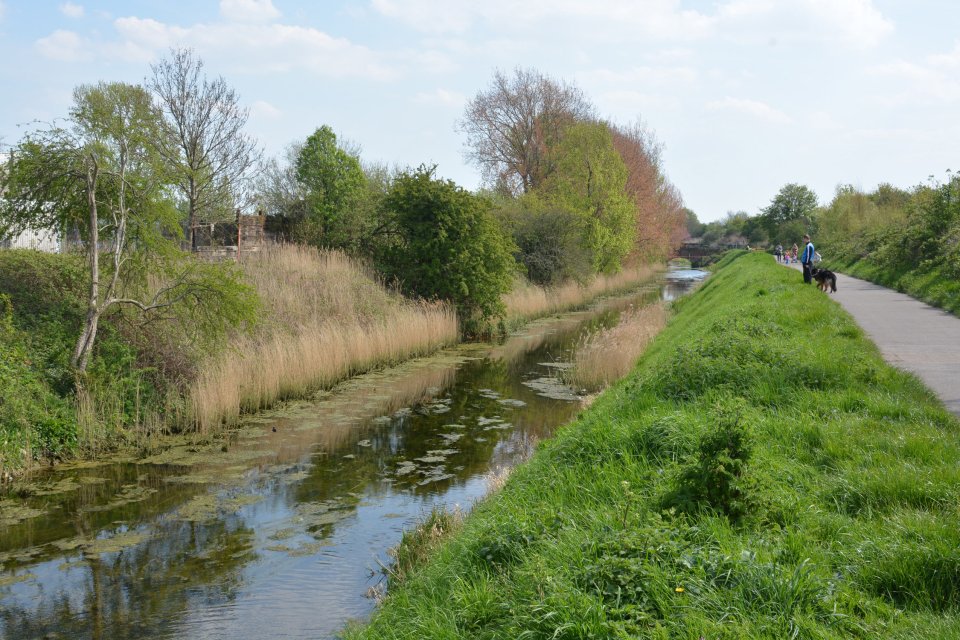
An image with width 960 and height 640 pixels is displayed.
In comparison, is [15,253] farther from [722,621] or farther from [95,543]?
[722,621]

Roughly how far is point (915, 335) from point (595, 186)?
29.6m

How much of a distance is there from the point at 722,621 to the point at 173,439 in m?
10.6

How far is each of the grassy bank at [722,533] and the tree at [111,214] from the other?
810cm

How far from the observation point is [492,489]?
9.03 metres

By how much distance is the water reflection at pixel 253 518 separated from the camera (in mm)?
6883

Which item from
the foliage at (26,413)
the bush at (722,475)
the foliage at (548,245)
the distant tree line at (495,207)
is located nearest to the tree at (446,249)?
the distant tree line at (495,207)

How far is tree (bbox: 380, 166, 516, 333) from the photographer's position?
24656 millimetres

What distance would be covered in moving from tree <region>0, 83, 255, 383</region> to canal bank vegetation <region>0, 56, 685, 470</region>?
34mm

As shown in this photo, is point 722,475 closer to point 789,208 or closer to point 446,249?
point 446,249

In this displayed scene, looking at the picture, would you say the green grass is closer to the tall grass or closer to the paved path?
the paved path

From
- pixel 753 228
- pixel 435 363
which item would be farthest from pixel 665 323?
pixel 753 228

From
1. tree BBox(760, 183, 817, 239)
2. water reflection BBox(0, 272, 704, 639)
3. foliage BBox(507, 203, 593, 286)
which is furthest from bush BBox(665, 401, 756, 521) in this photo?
tree BBox(760, 183, 817, 239)

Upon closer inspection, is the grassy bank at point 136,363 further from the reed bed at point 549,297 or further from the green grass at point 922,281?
the green grass at point 922,281

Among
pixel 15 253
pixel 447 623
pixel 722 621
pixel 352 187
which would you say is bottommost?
pixel 447 623
